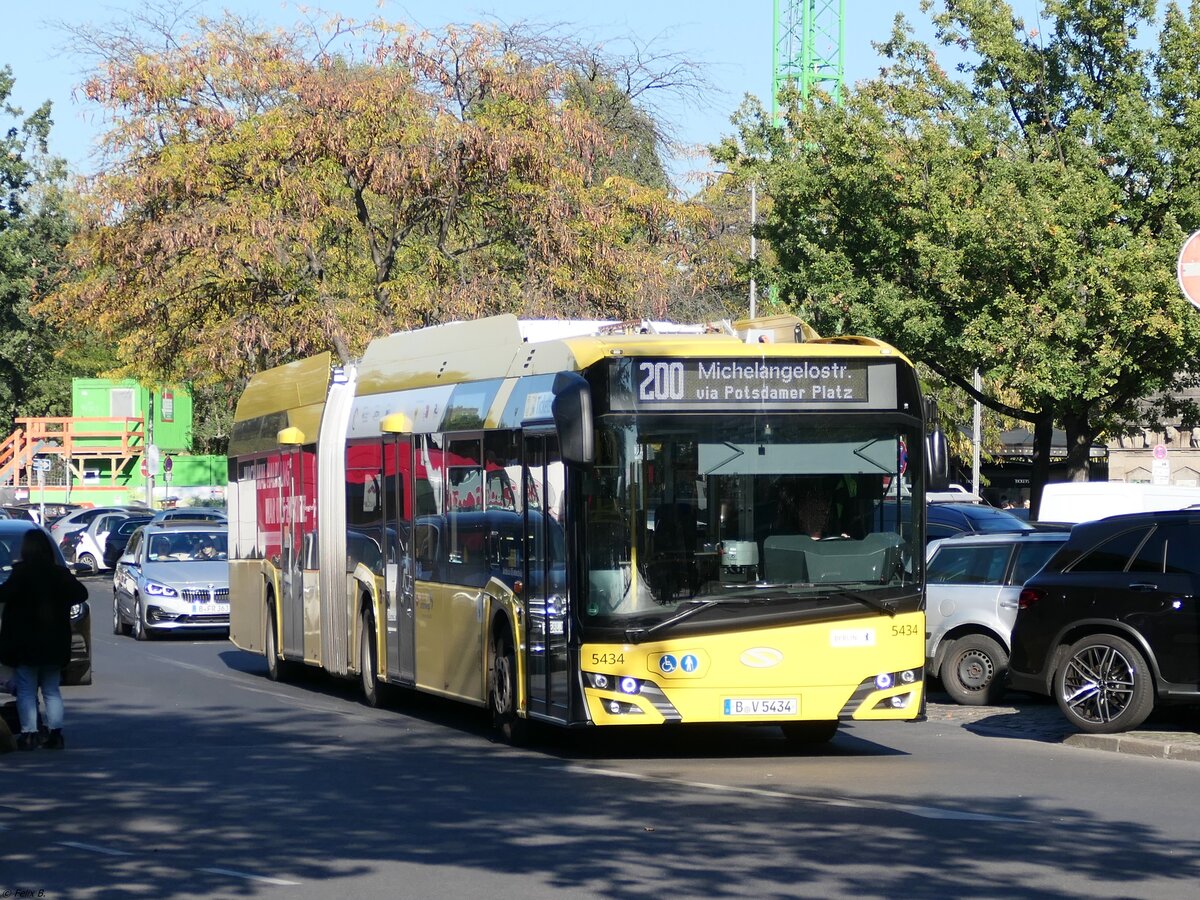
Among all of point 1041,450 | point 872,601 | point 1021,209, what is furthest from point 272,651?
point 1041,450

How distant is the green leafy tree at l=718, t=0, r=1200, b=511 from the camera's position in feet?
106

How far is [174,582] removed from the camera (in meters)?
26.8

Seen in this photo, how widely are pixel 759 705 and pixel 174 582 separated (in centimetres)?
1574

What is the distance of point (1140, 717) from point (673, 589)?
156 inches

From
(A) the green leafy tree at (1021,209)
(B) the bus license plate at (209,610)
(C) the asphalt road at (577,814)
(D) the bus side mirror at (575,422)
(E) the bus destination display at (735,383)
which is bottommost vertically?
(C) the asphalt road at (577,814)

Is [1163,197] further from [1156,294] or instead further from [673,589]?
[673,589]

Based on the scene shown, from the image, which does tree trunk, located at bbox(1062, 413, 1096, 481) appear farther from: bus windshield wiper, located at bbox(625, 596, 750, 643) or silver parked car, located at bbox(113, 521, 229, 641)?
bus windshield wiper, located at bbox(625, 596, 750, 643)

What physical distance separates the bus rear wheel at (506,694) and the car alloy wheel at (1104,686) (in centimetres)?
407

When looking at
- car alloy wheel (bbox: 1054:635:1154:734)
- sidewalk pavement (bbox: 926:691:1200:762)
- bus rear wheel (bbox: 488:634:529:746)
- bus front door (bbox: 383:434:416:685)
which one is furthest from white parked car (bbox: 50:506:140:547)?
car alloy wheel (bbox: 1054:635:1154:734)

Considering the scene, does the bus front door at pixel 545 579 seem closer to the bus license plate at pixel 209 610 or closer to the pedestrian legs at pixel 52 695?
the pedestrian legs at pixel 52 695

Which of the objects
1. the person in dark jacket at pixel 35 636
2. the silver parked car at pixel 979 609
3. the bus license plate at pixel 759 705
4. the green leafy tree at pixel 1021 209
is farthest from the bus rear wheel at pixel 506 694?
the green leafy tree at pixel 1021 209

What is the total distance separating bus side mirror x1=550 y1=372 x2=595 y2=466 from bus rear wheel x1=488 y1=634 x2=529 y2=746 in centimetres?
216

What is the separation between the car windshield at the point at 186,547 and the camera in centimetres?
2742

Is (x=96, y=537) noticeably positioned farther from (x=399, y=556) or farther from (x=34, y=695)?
(x=34, y=695)
